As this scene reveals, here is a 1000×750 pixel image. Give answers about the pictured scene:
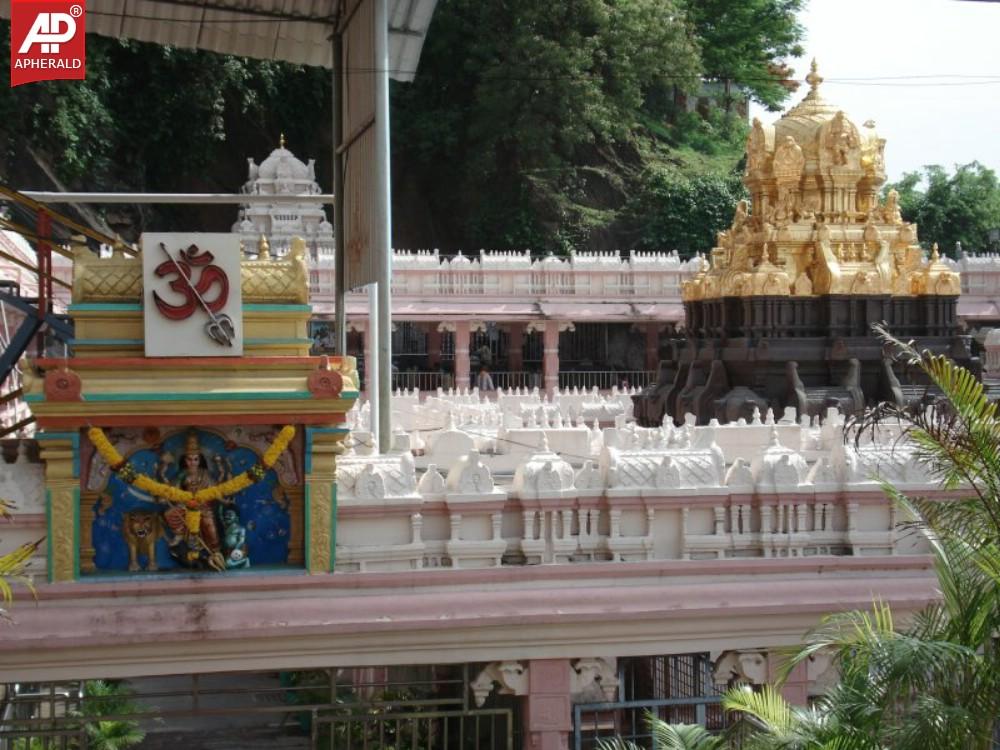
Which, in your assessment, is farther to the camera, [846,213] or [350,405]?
[846,213]

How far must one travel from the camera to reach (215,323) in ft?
27.8

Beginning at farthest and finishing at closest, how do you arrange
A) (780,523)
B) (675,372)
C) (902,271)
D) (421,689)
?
1. (675,372)
2. (902,271)
3. (421,689)
4. (780,523)

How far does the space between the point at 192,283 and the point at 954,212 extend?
44.5 meters

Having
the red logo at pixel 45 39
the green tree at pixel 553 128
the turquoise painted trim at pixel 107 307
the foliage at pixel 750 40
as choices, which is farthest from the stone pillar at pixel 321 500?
the foliage at pixel 750 40

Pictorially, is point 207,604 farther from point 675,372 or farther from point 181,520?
point 675,372

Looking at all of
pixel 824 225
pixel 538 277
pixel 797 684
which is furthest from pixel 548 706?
pixel 538 277

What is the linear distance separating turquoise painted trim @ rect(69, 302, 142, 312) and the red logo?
14.7 feet

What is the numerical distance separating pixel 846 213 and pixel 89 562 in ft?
45.5

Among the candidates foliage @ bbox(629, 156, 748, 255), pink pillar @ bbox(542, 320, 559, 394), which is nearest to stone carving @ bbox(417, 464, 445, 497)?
pink pillar @ bbox(542, 320, 559, 394)

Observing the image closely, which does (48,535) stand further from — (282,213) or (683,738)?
(282,213)

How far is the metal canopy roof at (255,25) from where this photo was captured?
13891mm

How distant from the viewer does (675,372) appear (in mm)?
21516

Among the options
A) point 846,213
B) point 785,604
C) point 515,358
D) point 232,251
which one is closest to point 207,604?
point 232,251

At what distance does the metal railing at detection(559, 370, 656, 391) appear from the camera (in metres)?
37.1
